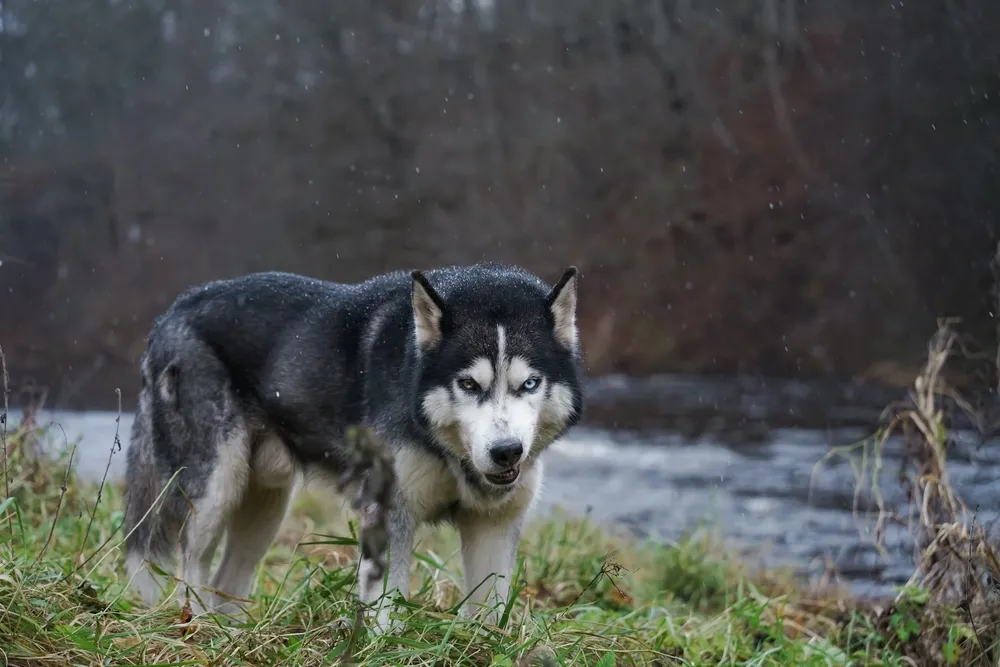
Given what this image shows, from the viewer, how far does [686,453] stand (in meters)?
12.3

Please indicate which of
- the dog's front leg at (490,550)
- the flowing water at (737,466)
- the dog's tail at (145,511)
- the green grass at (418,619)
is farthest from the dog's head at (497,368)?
the flowing water at (737,466)

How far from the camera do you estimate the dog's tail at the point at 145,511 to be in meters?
3.64

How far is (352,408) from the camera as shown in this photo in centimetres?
361

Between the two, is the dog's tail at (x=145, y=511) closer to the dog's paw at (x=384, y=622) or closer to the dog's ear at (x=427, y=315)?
the dog's paw at (x=384, y=622)

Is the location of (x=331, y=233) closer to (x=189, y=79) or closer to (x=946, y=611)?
(x=189, y=79)

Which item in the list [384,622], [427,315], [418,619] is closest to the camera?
[418,619]

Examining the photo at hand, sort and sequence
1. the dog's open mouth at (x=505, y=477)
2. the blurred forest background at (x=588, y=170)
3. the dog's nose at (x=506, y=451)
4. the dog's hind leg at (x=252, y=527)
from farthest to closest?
the blurred forest background at (x=588, y=170), the dog's hind leg at (x=252, y=527), the dog's open mouth at (x=505, y=477), the dog's nose at (x=506, y=451)

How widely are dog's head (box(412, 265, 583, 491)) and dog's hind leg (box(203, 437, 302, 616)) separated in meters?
1.09

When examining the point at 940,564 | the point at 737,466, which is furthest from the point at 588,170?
the point at 940,564

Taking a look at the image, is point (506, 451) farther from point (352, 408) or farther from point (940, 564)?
point (940, 564)

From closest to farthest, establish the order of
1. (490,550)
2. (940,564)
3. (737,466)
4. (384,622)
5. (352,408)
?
(384,622) < (490,550) < (352,408) < (940,564) < (737,466)

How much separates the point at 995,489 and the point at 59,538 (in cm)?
725

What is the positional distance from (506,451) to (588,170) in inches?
604

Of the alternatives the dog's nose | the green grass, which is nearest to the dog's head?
the dog's nose
